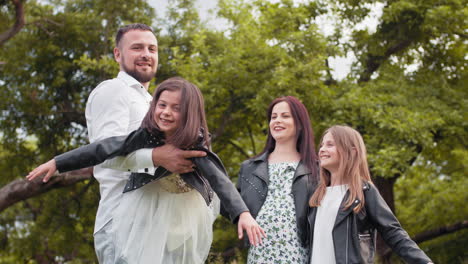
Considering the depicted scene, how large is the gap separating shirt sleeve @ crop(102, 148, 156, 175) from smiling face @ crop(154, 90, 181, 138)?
15cm

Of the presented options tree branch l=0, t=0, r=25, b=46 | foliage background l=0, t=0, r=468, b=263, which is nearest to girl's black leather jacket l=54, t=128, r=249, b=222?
foliage background l=0, t=0, r=468, b=263

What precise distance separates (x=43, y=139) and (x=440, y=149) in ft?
26.6

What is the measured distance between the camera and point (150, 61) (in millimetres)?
3262

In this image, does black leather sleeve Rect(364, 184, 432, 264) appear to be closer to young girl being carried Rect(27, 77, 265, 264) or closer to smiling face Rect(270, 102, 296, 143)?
smiling face Rect(270, 102, 296, 143)

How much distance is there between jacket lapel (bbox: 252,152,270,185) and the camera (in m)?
3.67

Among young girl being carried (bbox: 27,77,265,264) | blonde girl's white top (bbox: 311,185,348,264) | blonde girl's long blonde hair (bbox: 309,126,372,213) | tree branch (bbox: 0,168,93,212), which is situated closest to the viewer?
young girl being carried (bbox: 27,77,265,264)

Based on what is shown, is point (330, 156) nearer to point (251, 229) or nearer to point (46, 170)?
point (251, 229)

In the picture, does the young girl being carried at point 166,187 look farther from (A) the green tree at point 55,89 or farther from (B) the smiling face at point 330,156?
(A) the green tree at point 55,89

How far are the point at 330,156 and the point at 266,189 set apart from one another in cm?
47

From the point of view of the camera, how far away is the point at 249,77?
9.34 m

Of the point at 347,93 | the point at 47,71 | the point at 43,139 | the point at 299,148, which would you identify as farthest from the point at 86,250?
the point at 299,148

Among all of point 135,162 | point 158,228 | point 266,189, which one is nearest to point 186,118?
point 135,162

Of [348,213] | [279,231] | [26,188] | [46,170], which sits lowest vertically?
[26,188]

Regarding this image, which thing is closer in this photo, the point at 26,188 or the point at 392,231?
the point at 392,231
